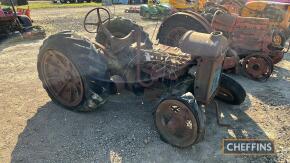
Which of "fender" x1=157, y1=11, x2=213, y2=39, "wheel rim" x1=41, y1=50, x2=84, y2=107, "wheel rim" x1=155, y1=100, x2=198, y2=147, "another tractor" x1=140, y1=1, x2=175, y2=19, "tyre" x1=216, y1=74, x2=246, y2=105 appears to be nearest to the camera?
"wheel rim" x1=155, y1=100, x2=198, y2=147

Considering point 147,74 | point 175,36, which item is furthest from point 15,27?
point 147,74

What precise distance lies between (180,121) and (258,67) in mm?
3470

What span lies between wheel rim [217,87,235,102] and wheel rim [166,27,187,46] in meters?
1.86

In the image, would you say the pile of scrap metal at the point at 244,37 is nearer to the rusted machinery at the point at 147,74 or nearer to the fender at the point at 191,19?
the fender at the point at 191,19

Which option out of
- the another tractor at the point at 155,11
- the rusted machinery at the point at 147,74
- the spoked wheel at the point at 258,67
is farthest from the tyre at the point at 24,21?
the spoked wheel at the point at 258,67

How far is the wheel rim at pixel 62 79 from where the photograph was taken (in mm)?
4266

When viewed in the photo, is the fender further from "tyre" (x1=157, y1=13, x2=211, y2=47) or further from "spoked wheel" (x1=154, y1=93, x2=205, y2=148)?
"spoked wheel" (x1=154, y1=93, x2=205, y2=148)

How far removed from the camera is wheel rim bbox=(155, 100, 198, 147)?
3.64 metres

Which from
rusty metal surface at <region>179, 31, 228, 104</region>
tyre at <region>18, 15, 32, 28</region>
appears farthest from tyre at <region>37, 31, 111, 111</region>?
tyre at <region>18, 15, 32, 28</region>

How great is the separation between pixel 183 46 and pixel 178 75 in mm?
677

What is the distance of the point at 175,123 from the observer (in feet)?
12.4

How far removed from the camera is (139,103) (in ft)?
16.2

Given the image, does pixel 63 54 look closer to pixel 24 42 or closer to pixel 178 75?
pixel 178 75

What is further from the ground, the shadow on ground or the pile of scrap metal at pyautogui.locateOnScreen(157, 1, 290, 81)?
the pile of scrap metal at pyautogui.locateOnScreen(157, 1, 290, 81)
